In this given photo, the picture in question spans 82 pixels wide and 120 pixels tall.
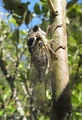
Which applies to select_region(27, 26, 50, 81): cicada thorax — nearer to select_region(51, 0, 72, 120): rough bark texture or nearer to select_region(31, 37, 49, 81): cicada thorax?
select_region(31, 37, 49, 81): cicada thorax

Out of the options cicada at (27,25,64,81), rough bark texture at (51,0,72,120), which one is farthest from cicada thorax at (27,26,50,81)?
rough bark texture at (51,0,72,120)

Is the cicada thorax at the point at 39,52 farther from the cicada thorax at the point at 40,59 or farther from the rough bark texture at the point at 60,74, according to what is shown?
the rough bark texture at the point at 60,74

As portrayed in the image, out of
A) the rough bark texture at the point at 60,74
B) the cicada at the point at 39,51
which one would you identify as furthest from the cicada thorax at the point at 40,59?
the rough bark texture at the point at 60,74

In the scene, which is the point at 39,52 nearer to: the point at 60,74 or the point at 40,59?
the point at 40,59

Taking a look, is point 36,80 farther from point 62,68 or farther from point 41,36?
point 62,68

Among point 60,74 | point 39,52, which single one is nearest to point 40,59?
point 39,52
